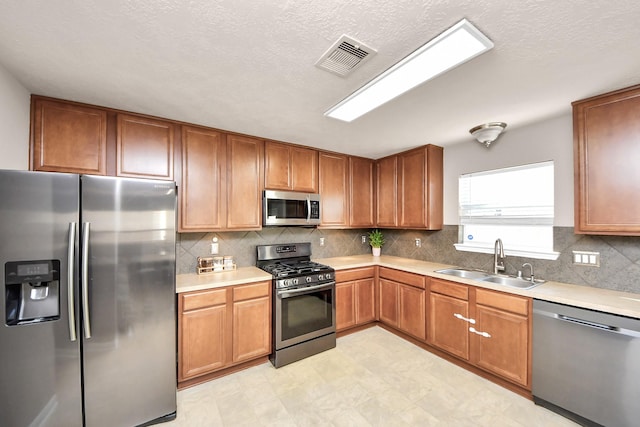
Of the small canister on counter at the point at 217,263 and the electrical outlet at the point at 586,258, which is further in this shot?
the small canister on counter at the point at 217,263

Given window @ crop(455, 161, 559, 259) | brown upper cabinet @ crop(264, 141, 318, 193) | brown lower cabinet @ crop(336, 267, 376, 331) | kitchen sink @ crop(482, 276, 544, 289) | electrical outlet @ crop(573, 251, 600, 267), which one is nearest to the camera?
electrical outlet @ crop(573, 251, 600, 267)

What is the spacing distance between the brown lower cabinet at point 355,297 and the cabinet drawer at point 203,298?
1.40 metres

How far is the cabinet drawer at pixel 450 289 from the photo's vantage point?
2523mm

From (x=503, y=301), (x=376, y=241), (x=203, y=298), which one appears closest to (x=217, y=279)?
(x=203, y=298)

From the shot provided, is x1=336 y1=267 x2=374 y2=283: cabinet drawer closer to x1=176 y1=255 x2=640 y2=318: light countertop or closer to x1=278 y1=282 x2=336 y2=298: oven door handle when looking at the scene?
x1=176 y1=255 x2=640 y2=318: light countertop

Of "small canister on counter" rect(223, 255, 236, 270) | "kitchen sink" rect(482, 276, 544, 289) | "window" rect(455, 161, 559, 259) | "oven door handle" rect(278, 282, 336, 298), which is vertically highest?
"window" rect(455, 161, 559, 259)

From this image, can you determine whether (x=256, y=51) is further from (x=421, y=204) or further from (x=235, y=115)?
(x=421, y=204)

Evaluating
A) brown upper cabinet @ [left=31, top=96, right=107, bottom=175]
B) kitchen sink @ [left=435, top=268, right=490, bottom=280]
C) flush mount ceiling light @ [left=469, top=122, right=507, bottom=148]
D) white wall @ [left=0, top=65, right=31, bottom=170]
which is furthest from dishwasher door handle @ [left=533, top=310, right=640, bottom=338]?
white wall @ [left=0, top=65, right=31, bottom=170]

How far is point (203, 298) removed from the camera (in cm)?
230

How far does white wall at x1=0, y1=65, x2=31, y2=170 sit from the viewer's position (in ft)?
5.29

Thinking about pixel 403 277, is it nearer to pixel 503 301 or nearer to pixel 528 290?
pixel 503 301

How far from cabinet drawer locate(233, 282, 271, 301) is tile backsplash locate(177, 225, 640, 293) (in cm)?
61

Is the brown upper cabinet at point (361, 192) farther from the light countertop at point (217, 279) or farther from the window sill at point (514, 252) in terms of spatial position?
the light countertop at point (217, 279)

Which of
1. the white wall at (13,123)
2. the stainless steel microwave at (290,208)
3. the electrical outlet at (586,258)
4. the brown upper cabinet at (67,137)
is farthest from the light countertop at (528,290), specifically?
the white wall at (13,123)
